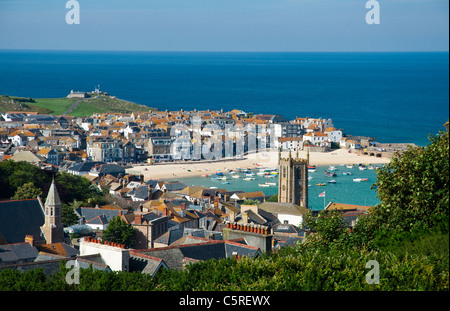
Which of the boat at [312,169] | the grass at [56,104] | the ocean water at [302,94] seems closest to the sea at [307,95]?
the ocean water at [302,94]

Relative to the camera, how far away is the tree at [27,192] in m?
30.6

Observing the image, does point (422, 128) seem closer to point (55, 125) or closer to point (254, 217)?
point (55, 125)

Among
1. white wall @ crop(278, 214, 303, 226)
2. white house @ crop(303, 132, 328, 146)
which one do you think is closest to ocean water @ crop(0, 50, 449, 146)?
white house @ crop(303, 132, 328, 146)

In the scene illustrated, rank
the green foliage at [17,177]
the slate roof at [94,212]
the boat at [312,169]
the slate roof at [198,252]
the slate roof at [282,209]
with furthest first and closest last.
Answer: the boat at [312,169] < the slate roof at [282,209] < the green foliage at [17,177] < the slate roof at [94,212] < the slate roof at [198,252]

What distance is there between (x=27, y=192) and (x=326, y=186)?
99.1 feet

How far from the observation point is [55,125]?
78812mm

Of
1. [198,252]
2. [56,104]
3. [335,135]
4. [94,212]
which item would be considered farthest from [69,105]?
[198,252]

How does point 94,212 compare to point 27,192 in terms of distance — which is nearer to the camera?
point 94,212

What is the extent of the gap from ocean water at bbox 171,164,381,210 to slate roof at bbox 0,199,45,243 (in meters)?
24.2

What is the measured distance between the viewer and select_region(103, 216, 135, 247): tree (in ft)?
77.4

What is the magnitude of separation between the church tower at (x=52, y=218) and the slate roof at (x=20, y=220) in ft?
2.25

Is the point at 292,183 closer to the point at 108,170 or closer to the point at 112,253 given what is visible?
the point at 108,170

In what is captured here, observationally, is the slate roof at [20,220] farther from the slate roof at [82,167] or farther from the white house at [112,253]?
the slate roof at [82,167]

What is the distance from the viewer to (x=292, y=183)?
137ft
